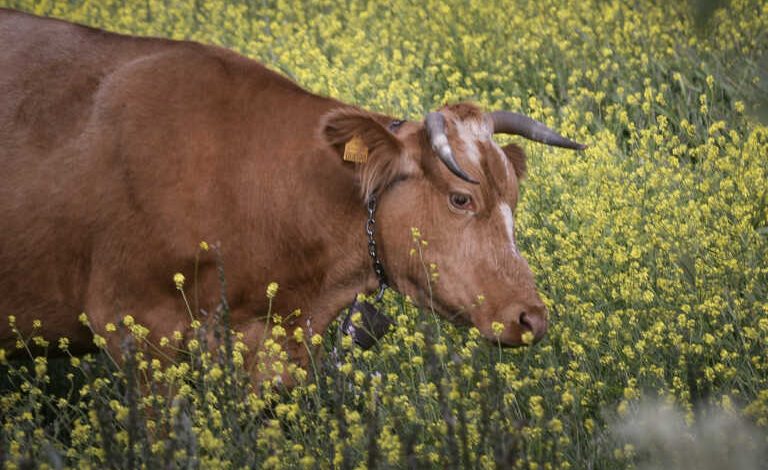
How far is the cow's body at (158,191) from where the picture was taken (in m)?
4.94

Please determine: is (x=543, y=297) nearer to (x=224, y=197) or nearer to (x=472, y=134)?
(x=472, y=134)

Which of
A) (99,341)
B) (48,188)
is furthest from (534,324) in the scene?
(48,188)

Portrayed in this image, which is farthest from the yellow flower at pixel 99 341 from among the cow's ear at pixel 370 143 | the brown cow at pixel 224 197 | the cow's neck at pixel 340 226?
the cow's ear at pixel 370 143

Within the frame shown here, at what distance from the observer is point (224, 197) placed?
16.4ft

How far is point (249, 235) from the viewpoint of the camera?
16.7 ft

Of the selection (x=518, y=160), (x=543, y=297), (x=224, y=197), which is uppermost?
(x=518, y=160)

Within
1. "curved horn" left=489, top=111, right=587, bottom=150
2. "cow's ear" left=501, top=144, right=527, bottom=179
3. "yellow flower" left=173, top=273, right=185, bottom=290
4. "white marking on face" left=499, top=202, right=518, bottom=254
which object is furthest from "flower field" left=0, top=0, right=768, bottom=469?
"curved horn" left=489, top=111, right=587, bottom=150

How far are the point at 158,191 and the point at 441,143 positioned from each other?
124 centimetres

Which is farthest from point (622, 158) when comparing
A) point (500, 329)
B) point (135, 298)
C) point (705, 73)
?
point (135, 298)

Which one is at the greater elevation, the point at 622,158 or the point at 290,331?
the point at 622,158

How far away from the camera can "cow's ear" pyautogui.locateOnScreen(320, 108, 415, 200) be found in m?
4.93

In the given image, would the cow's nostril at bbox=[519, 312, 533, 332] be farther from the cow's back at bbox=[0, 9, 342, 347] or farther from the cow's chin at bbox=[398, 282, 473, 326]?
the cow's back at bbox=[0, 9, 342, 347]

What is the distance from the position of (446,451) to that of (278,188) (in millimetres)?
1753

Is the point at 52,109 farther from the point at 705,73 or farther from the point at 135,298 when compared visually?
the point at 705,73
